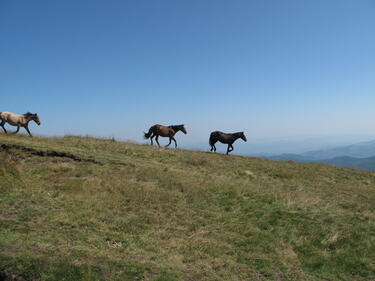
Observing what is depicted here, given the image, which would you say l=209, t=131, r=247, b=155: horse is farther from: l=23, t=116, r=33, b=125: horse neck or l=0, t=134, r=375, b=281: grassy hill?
l=23, t=116, r=33, b=125: horse neck

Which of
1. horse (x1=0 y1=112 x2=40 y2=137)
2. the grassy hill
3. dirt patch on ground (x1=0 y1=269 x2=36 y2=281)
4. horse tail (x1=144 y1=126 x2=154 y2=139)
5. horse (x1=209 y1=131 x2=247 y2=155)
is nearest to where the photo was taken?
dirt patch on ground (x1=0 y1=269 x2=36 y2=281)

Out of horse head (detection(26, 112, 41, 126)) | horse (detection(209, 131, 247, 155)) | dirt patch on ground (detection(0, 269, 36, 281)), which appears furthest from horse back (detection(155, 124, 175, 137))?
dirt patch on ground (detection(0, 269, 36, 281))

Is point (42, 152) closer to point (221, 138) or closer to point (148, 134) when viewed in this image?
point (148, 134)

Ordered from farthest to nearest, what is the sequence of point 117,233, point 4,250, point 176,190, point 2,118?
1. point 2,118
2. point 176,190
3. point 117,233
4. point 4,250

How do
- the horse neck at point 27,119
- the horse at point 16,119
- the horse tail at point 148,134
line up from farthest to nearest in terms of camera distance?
the horse tail at point 148,134 < the horse neck at point 27,119 < the horse at point 16,119

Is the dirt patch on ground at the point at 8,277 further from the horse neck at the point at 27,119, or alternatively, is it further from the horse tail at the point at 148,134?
the horse tail at the point at 148,134

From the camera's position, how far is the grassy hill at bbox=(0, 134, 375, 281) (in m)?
6.41

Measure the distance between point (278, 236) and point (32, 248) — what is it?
7399mm

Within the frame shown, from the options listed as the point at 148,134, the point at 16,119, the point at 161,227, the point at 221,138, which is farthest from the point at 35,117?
the point at 161,227

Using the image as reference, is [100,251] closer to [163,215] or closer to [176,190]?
[163,215]

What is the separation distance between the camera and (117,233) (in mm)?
7984

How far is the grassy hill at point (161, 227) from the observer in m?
6.41

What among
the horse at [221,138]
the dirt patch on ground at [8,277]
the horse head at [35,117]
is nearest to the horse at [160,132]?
the horse at [221,138]

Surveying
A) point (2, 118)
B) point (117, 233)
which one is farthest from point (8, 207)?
point (2, 118)
